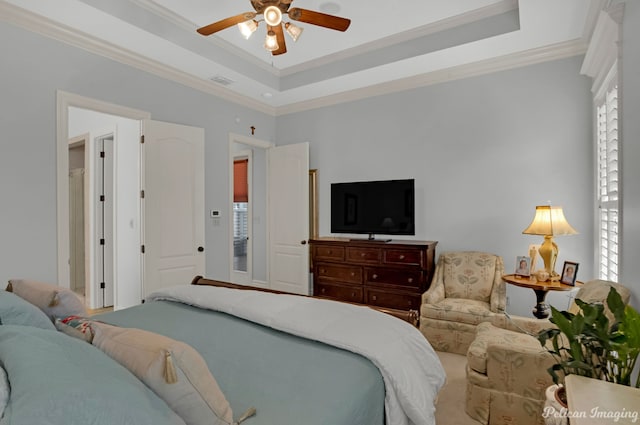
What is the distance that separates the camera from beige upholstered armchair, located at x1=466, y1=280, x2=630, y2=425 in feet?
6.52

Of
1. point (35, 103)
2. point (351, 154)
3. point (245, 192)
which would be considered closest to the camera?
point (35, 103)

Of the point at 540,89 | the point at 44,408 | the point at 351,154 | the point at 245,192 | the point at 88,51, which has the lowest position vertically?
the point at 44,408

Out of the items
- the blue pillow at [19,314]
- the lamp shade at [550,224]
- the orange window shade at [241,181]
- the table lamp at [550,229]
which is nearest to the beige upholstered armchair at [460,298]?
the table lamp at [550,229]

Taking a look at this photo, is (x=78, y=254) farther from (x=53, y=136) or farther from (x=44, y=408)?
(x=44, y=408)

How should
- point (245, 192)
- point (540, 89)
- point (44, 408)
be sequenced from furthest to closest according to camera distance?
point (245, 192), point (540, 89), point (44, 408)

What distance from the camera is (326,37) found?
3.60 metres

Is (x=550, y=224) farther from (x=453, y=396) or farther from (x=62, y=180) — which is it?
(x=62, y=180)

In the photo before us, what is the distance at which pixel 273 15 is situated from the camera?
2342 millimetres

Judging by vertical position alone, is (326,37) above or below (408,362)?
above

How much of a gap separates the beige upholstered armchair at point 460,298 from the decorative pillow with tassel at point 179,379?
8.77 feet

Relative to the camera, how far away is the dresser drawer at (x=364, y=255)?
394 cm

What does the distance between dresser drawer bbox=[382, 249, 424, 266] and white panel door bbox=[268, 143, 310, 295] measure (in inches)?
50.4

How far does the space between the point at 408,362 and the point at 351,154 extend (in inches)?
136

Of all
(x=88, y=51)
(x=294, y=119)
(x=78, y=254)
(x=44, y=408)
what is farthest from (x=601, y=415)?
(x=78, y=254)
